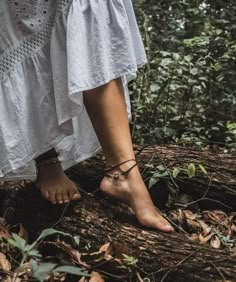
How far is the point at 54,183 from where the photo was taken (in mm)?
1887

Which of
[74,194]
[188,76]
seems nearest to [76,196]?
[74,194]

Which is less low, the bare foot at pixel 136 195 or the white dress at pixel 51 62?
the white dress at pixel 51 62

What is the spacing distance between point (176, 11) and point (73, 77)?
8.43ft

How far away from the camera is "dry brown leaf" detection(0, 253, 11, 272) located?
152 centimetres

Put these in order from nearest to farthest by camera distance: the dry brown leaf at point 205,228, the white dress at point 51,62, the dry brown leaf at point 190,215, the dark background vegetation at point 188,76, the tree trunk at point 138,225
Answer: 1. the tree trunk at point 138,225
2. the white dress at point 51,62
3. the dry brown leaf at point 205,228
4. the dry brown leaf at point 190,215
5. the dark background vegetation at point 188,76

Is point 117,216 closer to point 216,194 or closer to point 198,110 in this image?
point 216,194

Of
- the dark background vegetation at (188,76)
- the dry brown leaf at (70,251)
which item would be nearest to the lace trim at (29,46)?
the dry brown leaf at (70,251)

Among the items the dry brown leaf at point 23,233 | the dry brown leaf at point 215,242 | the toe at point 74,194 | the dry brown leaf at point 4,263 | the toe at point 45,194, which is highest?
the toe at point 45,194

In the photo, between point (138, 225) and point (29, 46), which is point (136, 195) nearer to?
point (138, 225)

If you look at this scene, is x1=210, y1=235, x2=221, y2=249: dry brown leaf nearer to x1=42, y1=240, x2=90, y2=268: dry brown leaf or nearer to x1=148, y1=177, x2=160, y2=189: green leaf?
x1=148, y1=177, x2=160, y2=189: green leaf

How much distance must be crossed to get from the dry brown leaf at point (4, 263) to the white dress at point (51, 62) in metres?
0.34

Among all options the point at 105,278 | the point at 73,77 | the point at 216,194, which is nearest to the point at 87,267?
the point at 105,278

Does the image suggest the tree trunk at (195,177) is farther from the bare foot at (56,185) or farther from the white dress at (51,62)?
the white dress at (51,62)

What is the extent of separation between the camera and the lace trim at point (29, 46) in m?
1.70
